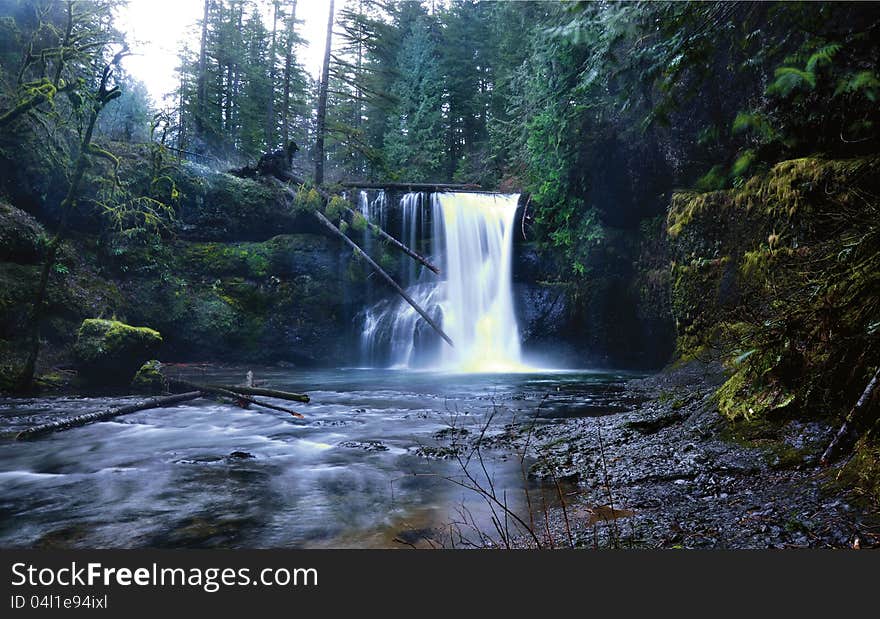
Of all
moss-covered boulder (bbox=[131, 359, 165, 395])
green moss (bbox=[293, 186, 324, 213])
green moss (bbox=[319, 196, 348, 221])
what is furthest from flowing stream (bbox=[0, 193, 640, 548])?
green moss (bbox=[293, 186, 324, 213])

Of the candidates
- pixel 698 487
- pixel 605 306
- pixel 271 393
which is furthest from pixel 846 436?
pixel 605 306

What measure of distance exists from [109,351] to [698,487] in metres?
10.4

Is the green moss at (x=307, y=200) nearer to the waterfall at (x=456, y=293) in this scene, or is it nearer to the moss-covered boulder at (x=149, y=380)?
the waterfall at (x=456, y=293)

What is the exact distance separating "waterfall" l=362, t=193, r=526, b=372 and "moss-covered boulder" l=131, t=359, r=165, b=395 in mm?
7564

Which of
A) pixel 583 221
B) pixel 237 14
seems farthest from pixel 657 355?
pixel 237 14

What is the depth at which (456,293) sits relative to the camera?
17047 millimetres

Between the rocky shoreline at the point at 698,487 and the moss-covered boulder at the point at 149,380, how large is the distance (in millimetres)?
7737

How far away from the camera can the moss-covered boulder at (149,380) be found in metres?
9.64

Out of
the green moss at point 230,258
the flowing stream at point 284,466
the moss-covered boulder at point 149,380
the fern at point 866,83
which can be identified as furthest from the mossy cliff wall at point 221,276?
the fern at point 866,83

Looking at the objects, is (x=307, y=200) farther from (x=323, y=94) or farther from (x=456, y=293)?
(x=456, y=293)

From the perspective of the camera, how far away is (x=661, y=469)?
11.5ft

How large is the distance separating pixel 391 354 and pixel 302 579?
49.5 ft

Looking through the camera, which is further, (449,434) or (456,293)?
(456,293)

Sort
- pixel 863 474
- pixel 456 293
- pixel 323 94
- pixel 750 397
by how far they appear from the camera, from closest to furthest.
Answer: pixel 863 474
pixel 750 397
pixel 456 293
pixel 323 94
